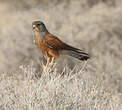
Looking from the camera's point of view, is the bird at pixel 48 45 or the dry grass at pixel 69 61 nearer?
the dry grass at pixel 69 61

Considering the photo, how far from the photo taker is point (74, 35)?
1355cm

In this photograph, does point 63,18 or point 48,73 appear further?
point 63,18

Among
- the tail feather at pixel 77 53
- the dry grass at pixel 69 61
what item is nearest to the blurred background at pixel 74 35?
the dry grass at pixel 69 61

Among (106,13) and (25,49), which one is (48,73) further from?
(106,13)

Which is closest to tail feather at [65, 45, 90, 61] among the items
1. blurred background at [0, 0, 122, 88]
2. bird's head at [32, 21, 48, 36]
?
bird's head at [32, 21, 48, 36]

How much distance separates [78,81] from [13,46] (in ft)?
23.3

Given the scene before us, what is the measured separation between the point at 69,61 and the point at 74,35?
1.75 metres

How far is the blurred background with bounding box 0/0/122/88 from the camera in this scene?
40.6 ft

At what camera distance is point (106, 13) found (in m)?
14.4

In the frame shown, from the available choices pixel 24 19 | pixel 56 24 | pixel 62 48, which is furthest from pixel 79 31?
pixel 62 48

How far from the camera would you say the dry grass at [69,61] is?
5938mm

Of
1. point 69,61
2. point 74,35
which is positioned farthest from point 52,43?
point 74,35

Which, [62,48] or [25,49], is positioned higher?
[62,48]

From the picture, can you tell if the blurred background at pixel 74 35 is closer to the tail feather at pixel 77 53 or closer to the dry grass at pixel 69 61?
the dry grass at pixel 69 61
